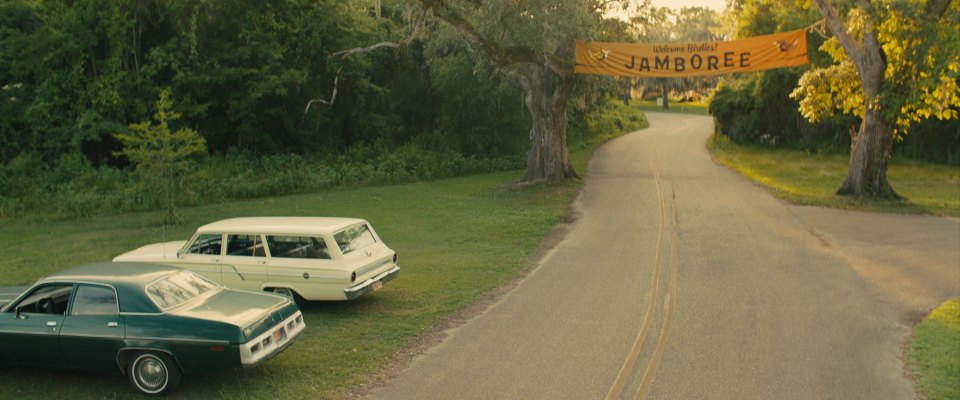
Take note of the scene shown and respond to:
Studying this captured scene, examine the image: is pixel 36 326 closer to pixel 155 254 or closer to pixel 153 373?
pixel 153 373

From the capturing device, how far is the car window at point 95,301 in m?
9.20

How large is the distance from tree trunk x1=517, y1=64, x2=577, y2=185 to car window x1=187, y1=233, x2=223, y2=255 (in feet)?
58.5

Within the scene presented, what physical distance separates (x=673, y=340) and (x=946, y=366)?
3400 millimetres

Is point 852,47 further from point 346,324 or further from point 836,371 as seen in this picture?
point 346,324

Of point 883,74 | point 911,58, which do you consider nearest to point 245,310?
point 911,58

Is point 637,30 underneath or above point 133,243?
above

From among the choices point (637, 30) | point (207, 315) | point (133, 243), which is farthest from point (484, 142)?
point (207, 315)

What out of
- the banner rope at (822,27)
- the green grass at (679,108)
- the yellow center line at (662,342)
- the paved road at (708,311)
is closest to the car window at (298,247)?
the paved road at (708,311)

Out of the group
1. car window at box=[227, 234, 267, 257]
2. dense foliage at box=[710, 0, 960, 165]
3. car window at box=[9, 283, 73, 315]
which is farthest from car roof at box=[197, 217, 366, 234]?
dense foliage at box=[710, 0, 960, 165]

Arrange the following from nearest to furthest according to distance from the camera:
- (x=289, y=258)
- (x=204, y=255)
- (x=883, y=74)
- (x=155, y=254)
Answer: (x=289, y=258), (x=204, y=255), (x=155, y=254), (x=883, y=74)

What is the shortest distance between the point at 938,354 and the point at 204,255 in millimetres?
10891

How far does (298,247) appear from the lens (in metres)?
12.5

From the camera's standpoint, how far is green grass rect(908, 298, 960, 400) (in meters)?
9.36

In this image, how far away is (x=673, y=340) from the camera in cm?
1103
